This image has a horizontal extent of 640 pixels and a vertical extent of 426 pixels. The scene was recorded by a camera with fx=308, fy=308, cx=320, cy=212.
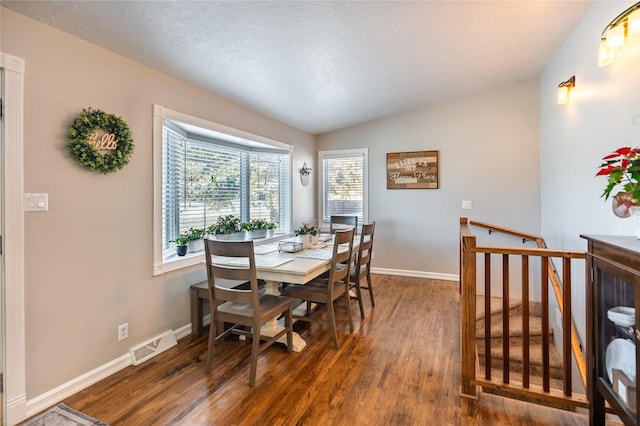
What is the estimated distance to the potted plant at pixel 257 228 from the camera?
3812 millimetres

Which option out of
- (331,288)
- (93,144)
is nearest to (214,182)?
(93,144)

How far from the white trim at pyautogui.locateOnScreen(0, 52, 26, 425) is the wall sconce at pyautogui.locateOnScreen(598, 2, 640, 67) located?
3.31 meters

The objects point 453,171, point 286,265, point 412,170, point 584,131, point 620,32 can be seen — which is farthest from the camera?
point 412,170

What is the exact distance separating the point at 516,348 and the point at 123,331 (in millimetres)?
3634

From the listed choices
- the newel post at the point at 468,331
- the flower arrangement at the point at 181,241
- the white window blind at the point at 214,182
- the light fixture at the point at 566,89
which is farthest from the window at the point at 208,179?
the light fixture at the point at 566,89

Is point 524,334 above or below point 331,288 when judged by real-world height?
below

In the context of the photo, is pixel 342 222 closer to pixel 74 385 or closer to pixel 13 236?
pixel 74 385

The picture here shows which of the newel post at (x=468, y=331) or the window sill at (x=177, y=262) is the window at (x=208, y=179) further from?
the newel post at (x=468, y=331)

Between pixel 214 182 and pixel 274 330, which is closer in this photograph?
pixel 274 330

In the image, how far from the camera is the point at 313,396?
1.98 meters

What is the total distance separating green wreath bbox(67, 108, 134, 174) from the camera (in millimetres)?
2023

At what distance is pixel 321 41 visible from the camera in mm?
2502

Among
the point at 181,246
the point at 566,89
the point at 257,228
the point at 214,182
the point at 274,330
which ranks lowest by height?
the point at 274,330

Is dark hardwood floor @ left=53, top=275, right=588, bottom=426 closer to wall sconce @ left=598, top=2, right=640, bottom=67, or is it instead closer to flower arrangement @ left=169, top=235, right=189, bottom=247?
flower arrangement @ left=169, top=235, right=189, bottom=247
